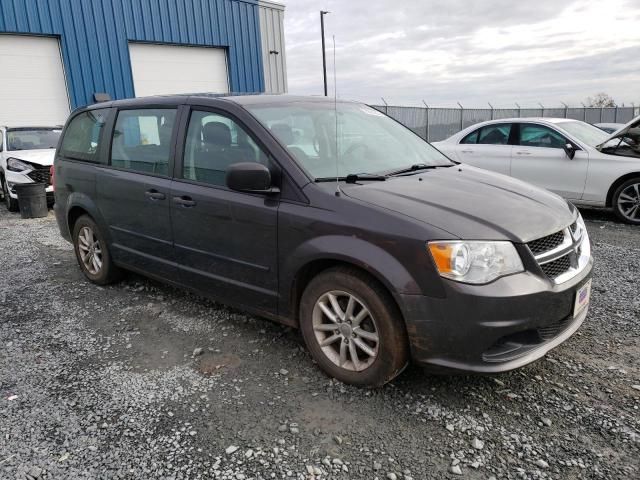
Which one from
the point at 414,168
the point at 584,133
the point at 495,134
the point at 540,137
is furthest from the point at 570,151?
the point at 414,168

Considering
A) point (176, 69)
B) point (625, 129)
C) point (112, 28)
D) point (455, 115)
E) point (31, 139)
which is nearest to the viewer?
point (625, 129)

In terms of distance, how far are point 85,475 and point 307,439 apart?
1.05 metres

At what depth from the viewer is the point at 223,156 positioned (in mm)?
3432

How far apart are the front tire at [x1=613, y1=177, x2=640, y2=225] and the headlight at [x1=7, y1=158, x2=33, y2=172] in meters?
9.99

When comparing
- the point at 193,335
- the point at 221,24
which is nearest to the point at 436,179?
the point at 193,335

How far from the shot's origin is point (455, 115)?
20125mm

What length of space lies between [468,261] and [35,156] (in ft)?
31.1

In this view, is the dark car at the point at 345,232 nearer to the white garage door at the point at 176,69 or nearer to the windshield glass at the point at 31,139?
the windshield glass at the point at 31,139

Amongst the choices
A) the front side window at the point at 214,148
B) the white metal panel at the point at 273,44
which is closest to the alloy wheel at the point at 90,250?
the front side window at the point at 214,148

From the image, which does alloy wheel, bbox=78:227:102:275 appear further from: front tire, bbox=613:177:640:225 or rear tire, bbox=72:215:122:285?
front tire, bbox=613:177:640:225

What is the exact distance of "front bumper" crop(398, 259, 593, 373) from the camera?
95.7 inches

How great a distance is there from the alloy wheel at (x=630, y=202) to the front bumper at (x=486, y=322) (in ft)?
17.3

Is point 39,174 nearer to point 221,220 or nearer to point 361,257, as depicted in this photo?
point 221,220

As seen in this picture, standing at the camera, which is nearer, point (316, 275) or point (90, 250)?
point (316, 275)
